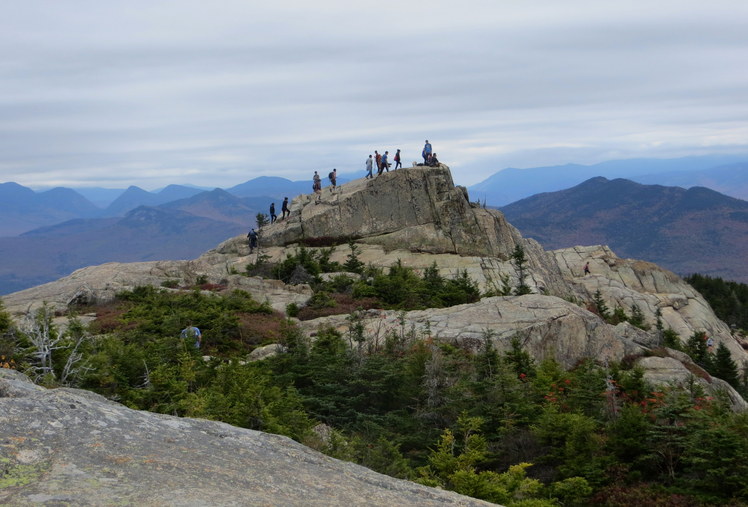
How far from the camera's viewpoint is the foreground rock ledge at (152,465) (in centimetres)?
510

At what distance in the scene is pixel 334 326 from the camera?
2291 centimetres

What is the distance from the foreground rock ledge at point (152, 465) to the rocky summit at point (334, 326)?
0.02 m

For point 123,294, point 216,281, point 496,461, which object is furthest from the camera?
point 216,281

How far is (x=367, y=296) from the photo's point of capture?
94.8 feet

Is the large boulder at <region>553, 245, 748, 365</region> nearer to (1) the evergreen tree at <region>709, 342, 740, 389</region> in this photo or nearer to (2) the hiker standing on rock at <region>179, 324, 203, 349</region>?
(1) the evergreen tree at <region>709, 342, 740, 389</region>

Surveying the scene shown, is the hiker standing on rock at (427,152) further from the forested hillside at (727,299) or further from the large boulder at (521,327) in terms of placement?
the forested hillside at (727,299)

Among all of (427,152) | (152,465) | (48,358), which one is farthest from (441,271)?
(152,465)

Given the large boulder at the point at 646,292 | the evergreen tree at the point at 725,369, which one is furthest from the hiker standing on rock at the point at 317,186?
the evergreen tree at the point at 725,369

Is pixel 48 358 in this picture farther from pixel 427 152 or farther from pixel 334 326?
pixel 427 152

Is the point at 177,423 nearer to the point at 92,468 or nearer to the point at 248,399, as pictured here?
the point at 92,468

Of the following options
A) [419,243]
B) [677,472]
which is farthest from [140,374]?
[419,243]

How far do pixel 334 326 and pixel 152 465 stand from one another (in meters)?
17.2

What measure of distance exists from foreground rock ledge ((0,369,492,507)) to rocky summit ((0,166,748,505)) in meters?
0.02

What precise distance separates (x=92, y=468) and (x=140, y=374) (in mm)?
10862
